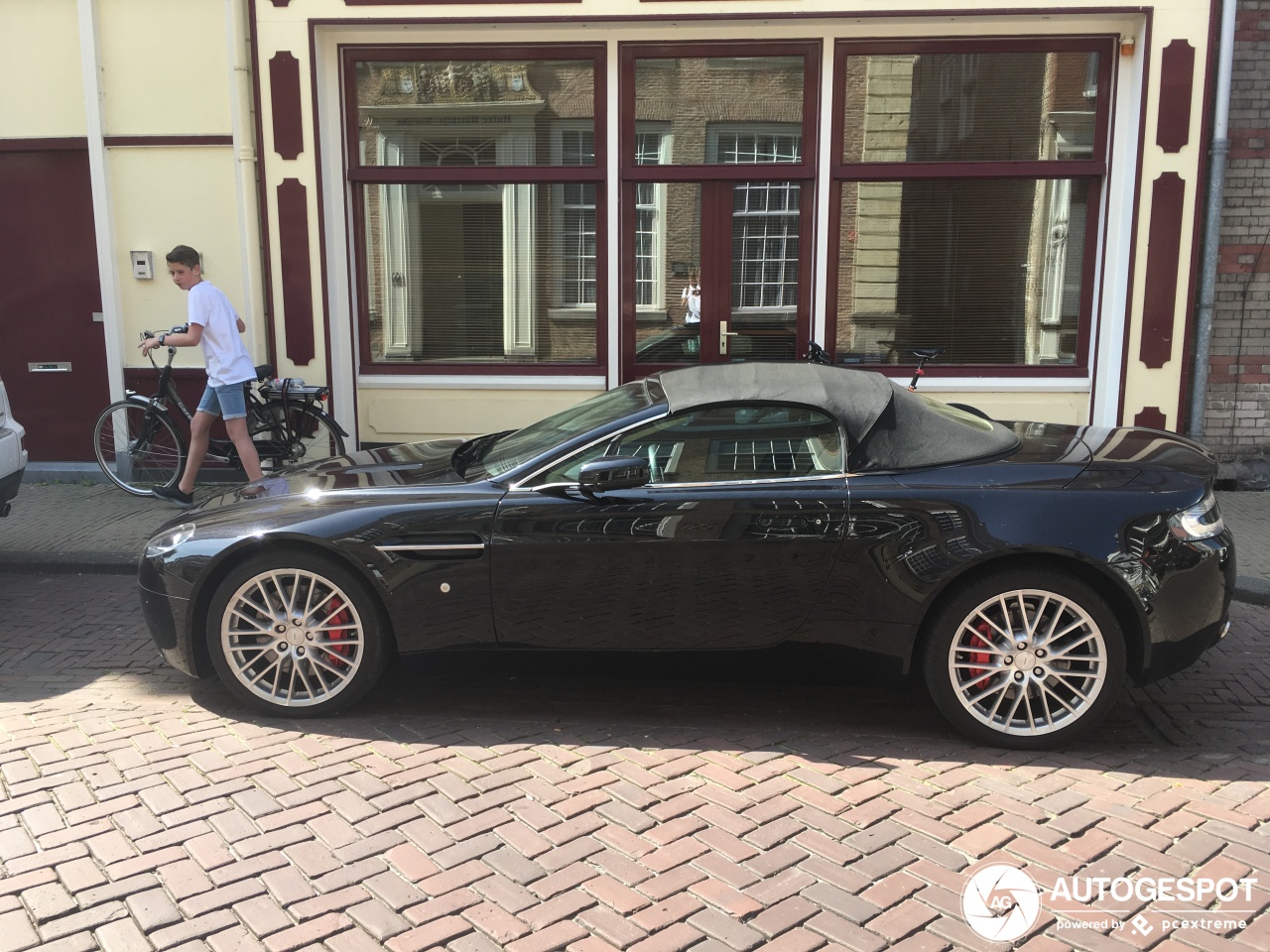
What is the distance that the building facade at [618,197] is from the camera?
8219 millimetres

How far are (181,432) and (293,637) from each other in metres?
4.78

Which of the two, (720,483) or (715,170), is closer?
(720,483)

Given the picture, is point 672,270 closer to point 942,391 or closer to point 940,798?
point 942,391

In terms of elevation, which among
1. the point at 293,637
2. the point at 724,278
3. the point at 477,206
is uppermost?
the point at 477,206

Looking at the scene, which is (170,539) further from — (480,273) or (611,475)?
(480,273)

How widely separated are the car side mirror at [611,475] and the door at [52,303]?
21.5ft

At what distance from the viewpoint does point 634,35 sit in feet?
27.4

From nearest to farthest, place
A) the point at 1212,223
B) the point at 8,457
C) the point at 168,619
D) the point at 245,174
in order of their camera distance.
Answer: the point at 168,619 → the point at 8,457 → the point at 1212,223 → the point at 245,174

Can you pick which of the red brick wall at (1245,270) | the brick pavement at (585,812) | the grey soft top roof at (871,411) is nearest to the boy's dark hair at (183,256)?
the brick pavement at (585,812)

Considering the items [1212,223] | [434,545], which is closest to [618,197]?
[1212,223]

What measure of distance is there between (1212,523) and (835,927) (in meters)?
2.33

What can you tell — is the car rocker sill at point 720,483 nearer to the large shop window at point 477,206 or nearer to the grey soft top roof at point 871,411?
the grey soft top roof at point 871,411

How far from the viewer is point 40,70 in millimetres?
8562

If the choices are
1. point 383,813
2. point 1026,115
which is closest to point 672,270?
point 1026,115
